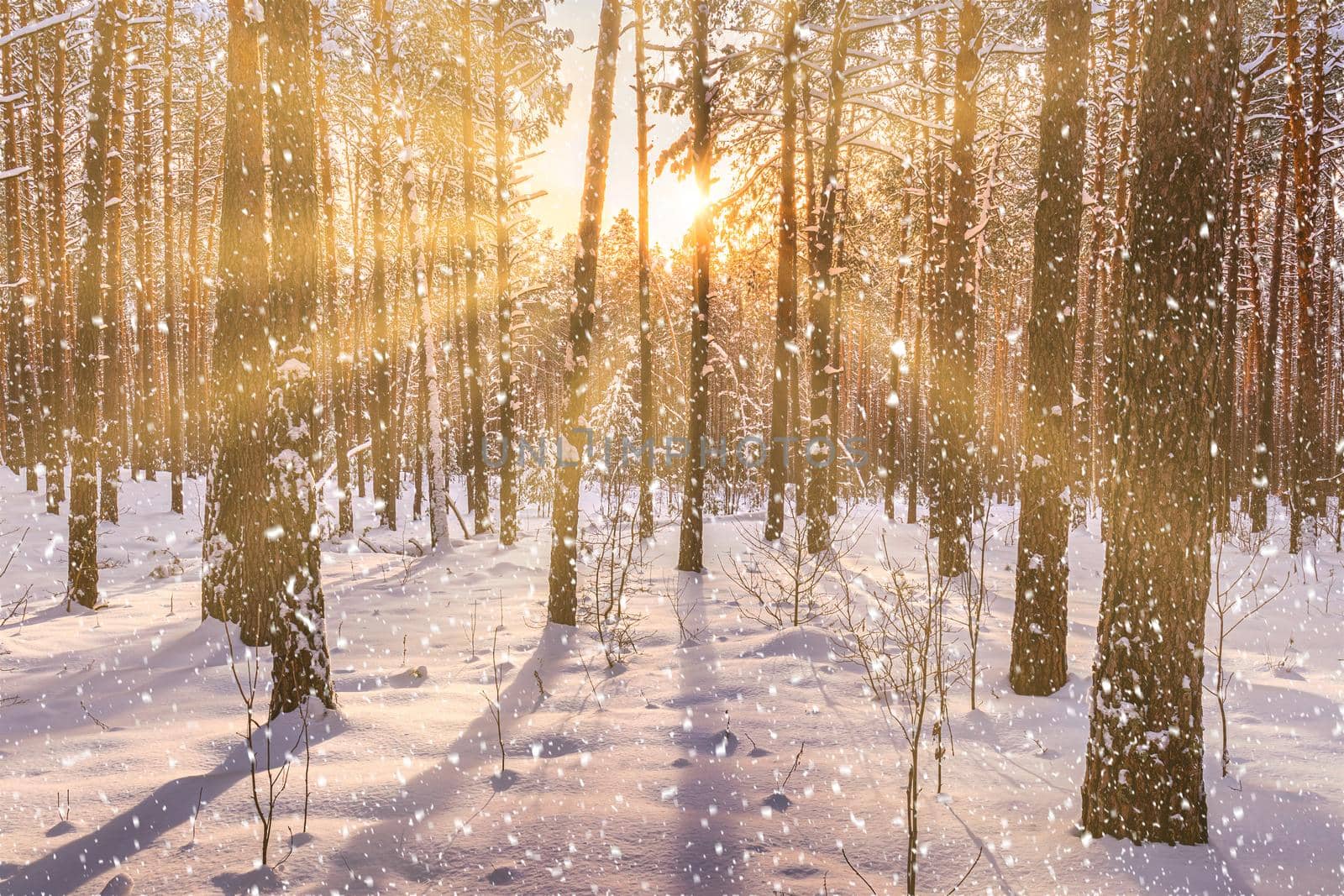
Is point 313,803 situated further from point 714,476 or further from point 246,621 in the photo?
point 714,476

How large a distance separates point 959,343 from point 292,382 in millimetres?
7752

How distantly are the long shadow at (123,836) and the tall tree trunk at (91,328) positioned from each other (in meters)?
5.80

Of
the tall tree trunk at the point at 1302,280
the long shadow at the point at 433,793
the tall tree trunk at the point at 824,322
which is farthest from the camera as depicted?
the tall tree trunk at the point at 1302,280

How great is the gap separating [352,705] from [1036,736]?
4720mm

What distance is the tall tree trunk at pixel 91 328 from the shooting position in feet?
26.0

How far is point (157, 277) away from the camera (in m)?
34.0

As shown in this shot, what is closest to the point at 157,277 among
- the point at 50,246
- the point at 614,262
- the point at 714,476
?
the point at 50,246

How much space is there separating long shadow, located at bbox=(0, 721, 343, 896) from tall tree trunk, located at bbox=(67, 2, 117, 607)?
19.0 feet

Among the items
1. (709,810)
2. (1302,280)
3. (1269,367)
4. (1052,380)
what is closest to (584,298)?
(1052,380)

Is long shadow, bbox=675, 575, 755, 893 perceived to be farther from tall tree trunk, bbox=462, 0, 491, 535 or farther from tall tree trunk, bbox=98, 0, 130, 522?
tall tree trunk, bbox=462, 0, 491, 535

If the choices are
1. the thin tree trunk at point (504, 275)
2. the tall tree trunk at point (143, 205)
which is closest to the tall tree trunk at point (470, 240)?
the thin tree trunk at point (504, 275)

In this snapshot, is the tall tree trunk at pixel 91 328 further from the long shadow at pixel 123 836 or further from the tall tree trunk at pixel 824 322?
the tall tree trunk at pixel 824 322

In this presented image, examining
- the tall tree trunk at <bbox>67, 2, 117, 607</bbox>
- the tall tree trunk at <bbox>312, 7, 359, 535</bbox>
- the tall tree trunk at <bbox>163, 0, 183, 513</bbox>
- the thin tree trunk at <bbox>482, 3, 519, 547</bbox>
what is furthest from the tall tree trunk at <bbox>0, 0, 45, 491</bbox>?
the thin tree trunk at <bbox>482, 3, 519, 547</bbox>

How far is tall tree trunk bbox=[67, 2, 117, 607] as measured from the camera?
26.0ft
